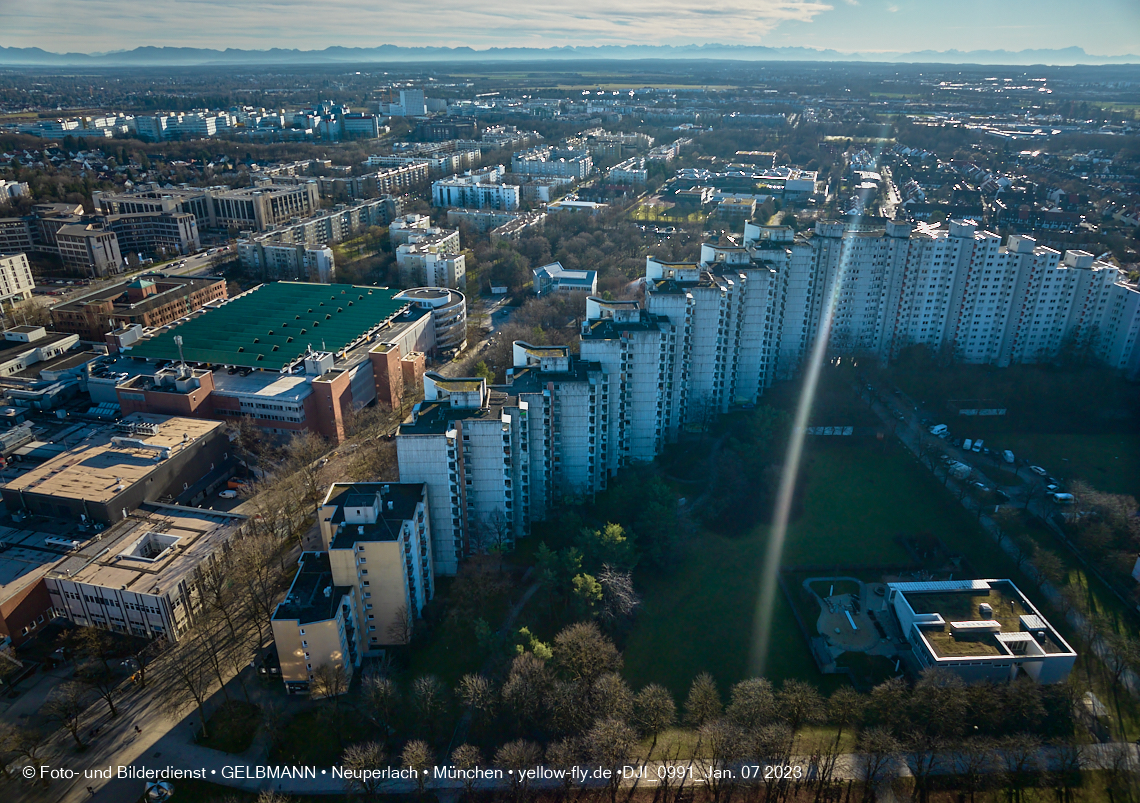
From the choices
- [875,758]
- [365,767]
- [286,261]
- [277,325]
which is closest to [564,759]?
[365,767]

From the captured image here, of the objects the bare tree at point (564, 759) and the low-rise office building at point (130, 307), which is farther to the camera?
the low-rise office building at point (130, 307)

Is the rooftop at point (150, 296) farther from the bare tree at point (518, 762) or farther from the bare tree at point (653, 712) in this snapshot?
the bare tree at point (653, 712)

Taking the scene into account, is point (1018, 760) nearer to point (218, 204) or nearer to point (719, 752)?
point (719, 752)

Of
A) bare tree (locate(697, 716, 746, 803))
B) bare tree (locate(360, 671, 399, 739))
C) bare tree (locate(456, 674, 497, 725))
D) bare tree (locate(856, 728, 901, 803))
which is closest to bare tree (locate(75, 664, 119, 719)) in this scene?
bare tree (locate(360, 671, 399, 739))

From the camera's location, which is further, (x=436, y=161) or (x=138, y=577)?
(x=436, y=161)

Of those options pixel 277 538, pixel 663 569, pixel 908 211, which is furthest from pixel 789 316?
pixel 908 211

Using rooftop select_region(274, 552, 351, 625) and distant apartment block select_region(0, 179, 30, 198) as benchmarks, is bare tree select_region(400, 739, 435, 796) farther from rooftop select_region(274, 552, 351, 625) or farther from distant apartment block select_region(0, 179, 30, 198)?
distant apartment block select_region(0, 179, 30, 198)

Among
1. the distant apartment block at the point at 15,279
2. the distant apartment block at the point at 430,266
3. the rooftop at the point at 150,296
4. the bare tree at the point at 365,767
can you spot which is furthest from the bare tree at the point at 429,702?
the distant apartment block at the point at 15,279
